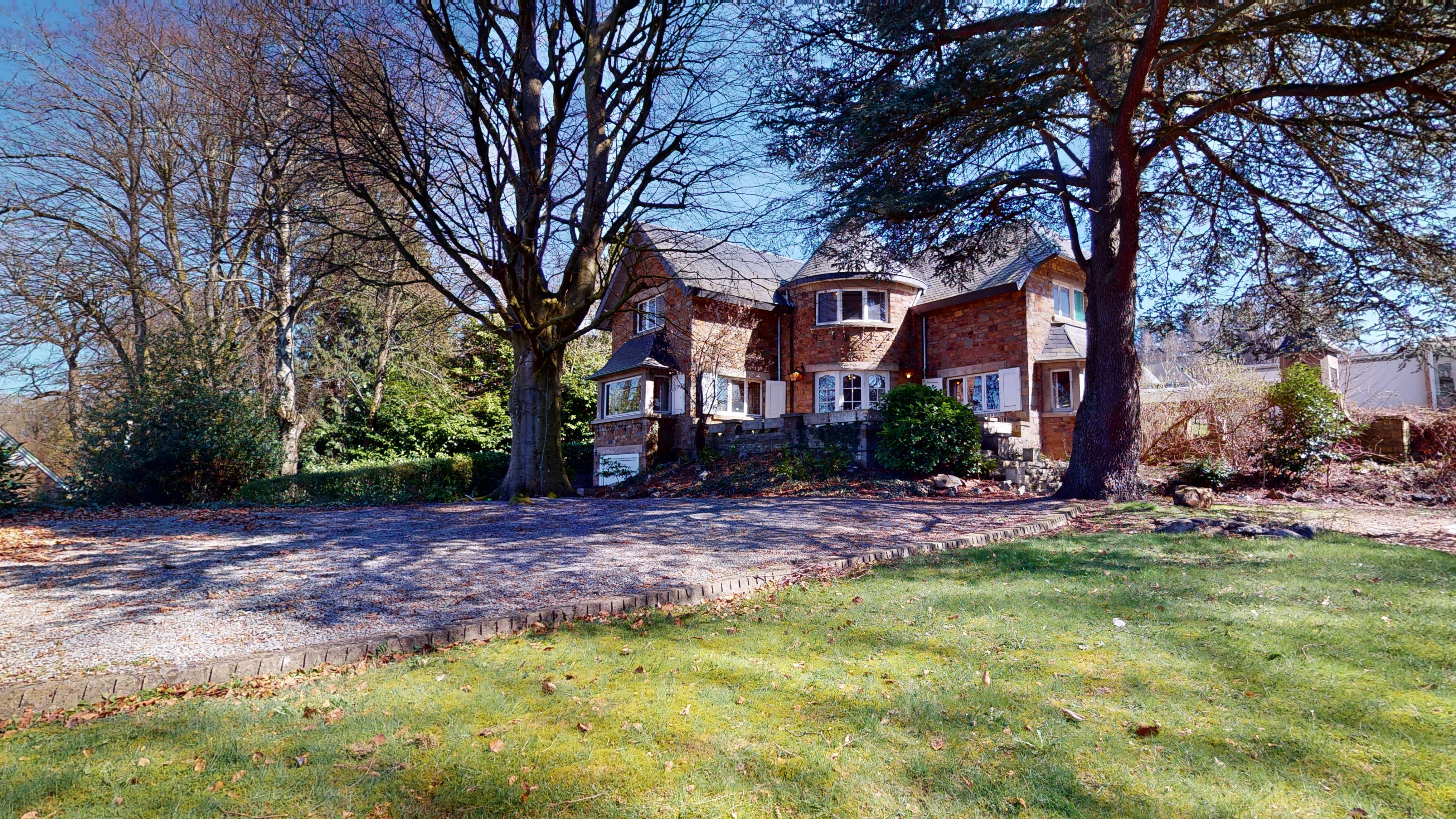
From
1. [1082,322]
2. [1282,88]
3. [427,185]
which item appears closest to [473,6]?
[427,185]

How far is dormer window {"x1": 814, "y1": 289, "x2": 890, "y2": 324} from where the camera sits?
64.7ft

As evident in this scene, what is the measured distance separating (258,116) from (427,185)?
4431 millimetres

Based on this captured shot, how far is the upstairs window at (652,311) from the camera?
20.5 meters

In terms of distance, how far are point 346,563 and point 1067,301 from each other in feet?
63.2

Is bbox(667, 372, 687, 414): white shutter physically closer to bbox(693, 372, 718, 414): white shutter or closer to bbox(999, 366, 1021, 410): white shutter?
bbox(693, 372, 718, 414): white shutter

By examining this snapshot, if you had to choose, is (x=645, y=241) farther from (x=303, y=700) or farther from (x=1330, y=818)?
(x=1330, y=818)

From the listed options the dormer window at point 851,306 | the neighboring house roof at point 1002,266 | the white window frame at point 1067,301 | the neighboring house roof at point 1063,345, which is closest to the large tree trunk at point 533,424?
the neighboring house roof at point 1002,266

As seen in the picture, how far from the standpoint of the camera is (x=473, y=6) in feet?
36.6

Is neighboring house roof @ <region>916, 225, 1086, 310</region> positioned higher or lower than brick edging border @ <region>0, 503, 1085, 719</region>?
higher

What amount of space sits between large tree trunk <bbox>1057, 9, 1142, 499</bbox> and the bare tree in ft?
19.1

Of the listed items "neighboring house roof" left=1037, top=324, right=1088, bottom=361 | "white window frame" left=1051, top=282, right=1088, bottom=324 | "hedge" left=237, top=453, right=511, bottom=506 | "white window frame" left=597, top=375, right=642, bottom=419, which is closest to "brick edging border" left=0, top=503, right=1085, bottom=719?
"hedge" left=237, top=453, right=511, bottom=506

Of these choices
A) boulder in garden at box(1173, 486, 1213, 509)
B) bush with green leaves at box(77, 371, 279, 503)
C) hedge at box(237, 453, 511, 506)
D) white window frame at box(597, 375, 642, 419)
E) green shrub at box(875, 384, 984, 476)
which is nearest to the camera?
boulder in garden at box(1173, 486, 1213, 509)

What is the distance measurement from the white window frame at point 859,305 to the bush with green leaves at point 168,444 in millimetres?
13903

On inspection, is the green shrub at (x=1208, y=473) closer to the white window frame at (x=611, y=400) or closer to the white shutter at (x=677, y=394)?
the white shutter at (x=677, y=394)
